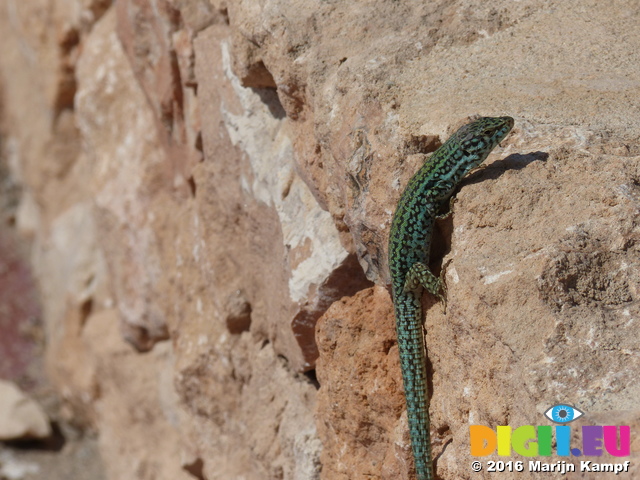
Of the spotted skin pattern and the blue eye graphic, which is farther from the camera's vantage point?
the spotted skin pattern

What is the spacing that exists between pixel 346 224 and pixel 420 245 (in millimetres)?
526

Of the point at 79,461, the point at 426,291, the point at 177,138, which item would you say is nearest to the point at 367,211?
the point at 426,291

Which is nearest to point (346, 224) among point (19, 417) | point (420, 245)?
point (420, 245)

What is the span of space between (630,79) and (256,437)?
2.97 metres

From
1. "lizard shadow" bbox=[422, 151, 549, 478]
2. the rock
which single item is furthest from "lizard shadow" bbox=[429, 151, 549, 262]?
the rock

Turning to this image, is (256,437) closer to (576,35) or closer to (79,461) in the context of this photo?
(576,35)

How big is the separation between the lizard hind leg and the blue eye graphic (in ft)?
2.54

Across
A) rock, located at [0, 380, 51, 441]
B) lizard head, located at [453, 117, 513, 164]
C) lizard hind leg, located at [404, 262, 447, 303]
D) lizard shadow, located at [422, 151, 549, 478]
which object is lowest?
rock, located at [0, 380, 51, 441]

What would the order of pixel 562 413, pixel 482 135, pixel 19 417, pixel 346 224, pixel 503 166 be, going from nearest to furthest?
1. pixel 562 413
2. pixel 482 135
3. pixel 503 166
4. pixel 346 224
5. pixel 19 417

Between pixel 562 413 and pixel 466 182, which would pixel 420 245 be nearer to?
pixel 466 182

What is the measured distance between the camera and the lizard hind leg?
3.17 m

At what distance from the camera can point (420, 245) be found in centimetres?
330

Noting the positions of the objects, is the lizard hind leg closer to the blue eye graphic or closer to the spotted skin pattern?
the spotted skin pattern

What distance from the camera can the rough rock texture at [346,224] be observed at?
111 inches
